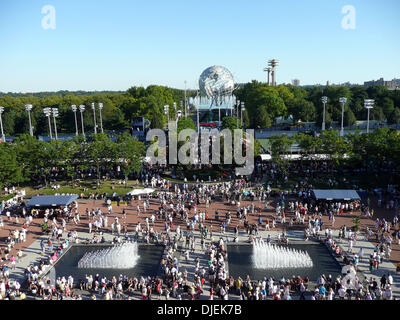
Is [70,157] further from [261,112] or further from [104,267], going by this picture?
[261,112]

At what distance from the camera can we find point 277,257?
2058cm

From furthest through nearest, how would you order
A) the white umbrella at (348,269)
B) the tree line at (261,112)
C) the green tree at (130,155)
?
1. the tree line at (261,112)
2. the green tree at (130,155)
3. the white umbrella at (348,269)

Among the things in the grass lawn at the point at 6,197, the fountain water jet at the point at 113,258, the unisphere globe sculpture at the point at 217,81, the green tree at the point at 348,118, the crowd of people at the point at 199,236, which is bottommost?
the fountain water jet at the point at 113,258

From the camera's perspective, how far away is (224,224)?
79.8 feet

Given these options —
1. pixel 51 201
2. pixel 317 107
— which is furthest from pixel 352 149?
pixel 317 107

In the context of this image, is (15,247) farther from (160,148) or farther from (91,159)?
(160,148)

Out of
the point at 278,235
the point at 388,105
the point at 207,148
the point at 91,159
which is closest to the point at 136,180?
the point at 91,159

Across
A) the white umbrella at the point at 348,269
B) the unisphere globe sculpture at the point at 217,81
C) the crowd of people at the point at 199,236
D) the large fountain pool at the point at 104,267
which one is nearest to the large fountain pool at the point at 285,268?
the white umbrella at the point at 348,269

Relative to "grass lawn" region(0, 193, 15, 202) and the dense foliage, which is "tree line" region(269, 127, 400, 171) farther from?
"grass lawn" region(0, 193, 15, 202)

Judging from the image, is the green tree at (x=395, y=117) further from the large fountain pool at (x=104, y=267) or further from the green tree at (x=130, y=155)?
the large fountain pool at (x=104, y=267)

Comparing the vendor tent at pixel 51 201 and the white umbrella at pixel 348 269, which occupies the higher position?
the vendor tent at pixel 51 201

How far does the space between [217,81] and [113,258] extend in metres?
82.8

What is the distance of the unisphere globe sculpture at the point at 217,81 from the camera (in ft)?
320

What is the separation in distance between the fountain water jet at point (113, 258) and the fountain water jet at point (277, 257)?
716 cm
